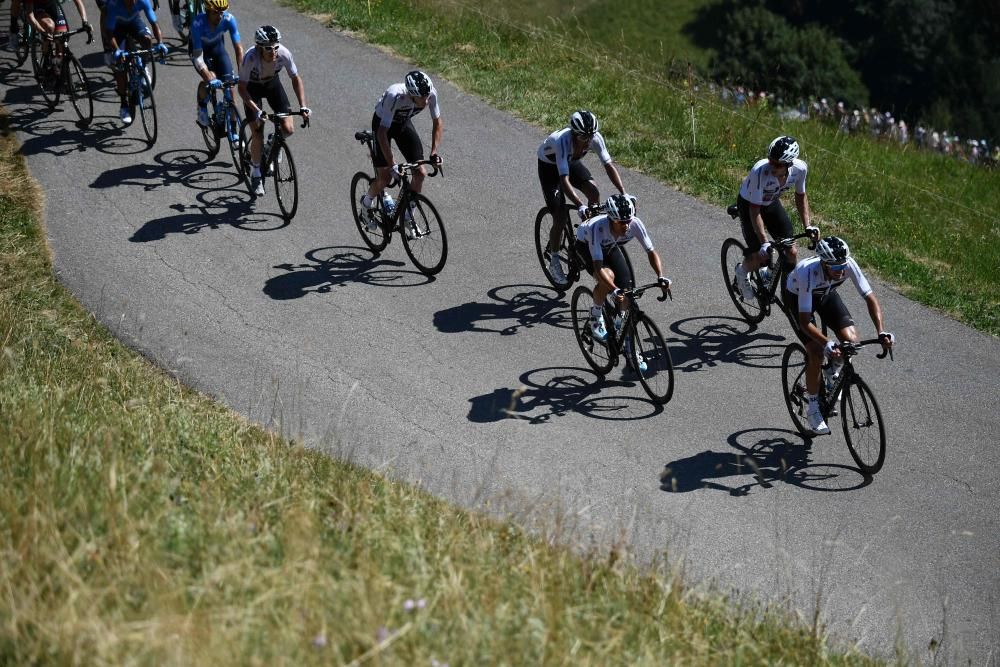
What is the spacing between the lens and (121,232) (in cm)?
1292

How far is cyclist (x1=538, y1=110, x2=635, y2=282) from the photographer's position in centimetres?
1059

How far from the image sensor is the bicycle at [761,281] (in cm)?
1077

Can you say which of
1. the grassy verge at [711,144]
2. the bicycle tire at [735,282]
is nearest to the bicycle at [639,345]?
the bicycle tire at [735,282]

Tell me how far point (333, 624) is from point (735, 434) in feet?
19.1

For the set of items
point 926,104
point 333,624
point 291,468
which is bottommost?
point 926,104

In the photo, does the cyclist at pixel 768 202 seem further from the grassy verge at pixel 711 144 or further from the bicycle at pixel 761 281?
the grassy verge at pixel 711 144

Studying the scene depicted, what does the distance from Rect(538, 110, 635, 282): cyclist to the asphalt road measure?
2.43 feet

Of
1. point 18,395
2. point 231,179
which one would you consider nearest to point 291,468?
point 18,395

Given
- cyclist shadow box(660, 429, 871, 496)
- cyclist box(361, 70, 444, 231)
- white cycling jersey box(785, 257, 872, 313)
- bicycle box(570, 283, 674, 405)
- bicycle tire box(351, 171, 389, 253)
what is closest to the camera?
cyclist shadow box(660, 429, 871, 496)

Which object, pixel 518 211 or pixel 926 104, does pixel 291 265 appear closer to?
A: pixel 518 211

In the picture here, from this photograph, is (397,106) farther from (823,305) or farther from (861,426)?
(861,426)

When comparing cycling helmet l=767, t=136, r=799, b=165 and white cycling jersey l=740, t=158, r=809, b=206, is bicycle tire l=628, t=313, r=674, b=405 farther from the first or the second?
cycling helmet l=767, t=136, r=799, b=165

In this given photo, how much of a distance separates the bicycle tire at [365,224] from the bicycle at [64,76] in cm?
501

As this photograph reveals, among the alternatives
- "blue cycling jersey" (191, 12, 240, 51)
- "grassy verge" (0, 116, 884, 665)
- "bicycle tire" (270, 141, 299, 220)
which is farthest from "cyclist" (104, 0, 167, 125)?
"grassy verge" (0, 116, 884, 665)
